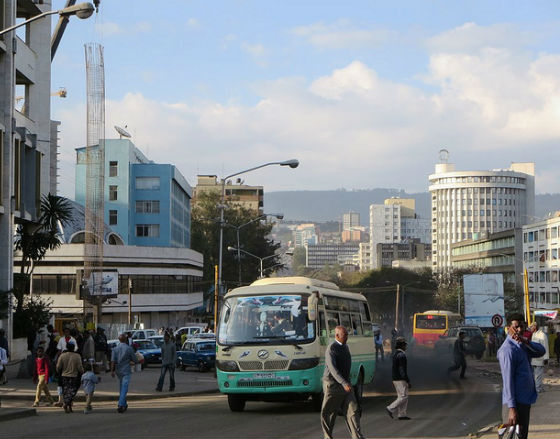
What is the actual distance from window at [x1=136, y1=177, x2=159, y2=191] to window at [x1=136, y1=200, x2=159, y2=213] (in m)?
1.45

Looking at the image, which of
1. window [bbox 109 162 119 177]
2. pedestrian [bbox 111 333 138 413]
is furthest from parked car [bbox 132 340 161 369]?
window [bbox 109 162 119 177]

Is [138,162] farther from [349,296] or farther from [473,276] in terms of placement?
[349,296]

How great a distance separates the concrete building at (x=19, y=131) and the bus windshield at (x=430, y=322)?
109ft

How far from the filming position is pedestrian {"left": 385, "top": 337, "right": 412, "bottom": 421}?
17.7m

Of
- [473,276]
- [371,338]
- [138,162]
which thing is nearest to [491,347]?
[473,276]

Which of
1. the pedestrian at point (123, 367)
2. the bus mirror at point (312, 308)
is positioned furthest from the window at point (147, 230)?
the bus mirror at point (312, 308)

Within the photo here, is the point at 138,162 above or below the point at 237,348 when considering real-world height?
above

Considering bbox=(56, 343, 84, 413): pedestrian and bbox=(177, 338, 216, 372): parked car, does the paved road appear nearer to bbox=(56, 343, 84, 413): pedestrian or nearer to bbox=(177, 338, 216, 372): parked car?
bbox=(56, 343, 84, 413): pedestrian

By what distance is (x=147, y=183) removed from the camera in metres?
96.3

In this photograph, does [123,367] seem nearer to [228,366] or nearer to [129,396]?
[228,366]

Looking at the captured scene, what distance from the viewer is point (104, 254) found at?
7681 centimetres

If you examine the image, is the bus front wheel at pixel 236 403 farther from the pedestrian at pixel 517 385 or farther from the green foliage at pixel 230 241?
the green foliage at pixel 230 241

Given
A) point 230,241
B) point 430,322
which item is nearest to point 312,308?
point 430,322

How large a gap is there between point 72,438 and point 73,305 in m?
61.9
